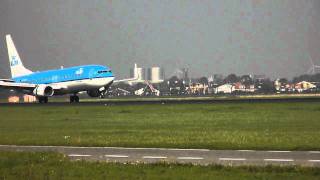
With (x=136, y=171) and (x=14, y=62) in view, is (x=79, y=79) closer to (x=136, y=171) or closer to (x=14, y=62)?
(x=14, y=62)

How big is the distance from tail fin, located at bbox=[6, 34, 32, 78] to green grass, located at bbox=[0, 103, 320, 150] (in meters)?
48.3

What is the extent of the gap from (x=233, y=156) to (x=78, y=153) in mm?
A: 8883

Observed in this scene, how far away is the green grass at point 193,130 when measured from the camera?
3278 cm

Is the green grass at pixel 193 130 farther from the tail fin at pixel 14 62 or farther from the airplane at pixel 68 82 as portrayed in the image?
the tail fin at pixel 14 62

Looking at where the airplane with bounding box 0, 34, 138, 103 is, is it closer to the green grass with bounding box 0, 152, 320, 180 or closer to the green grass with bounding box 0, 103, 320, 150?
the green grass with bounding box 0, 103, 320, 150

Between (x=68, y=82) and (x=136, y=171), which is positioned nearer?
(x=136, y=171)

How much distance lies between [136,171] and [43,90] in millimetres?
77911

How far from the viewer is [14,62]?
381ft

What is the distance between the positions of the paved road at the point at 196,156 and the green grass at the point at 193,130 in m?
2.23

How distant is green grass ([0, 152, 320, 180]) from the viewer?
19734 mm

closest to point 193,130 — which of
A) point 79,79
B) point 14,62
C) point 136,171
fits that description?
point 136,171

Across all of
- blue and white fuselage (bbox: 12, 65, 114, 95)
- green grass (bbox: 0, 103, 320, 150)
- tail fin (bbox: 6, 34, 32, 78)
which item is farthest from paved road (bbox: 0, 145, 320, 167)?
tail fin (bbox: 6, 34, 32, 78)

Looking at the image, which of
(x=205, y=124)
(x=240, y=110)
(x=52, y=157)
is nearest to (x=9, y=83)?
(x=240, y=110)

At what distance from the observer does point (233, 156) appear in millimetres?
26219
